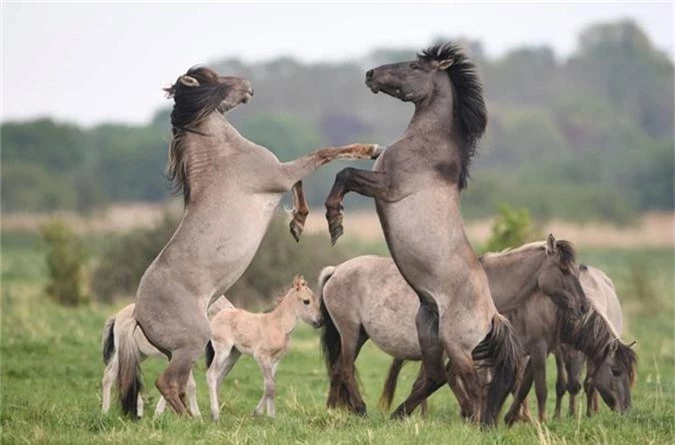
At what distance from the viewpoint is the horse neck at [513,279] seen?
12.9m

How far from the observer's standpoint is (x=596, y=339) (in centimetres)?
1324

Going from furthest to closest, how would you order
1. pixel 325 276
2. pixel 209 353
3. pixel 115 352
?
pixel 325 276, pixel 209 353, pixel 115 352

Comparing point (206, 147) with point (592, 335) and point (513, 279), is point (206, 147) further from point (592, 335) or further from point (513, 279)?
point (592, 335)

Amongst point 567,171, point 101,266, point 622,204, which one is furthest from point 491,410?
point 567,171

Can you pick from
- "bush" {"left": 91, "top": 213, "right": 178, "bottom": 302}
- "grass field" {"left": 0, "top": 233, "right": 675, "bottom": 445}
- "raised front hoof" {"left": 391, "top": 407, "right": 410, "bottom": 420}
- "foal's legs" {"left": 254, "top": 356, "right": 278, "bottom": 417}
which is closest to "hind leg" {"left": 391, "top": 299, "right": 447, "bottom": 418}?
"raised front hoof" {"left": 391, "top": 407, "right": 410, "bottom": 420}

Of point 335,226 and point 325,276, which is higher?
point 335,226

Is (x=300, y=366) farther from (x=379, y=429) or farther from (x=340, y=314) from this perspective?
(x=379, y=429)

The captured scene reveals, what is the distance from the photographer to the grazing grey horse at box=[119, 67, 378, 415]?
36.3 feet

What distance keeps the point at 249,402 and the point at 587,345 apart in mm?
3873

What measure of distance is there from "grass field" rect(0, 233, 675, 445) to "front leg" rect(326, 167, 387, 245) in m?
1.69

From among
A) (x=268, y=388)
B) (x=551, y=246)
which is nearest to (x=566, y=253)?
(x=551, y=246)

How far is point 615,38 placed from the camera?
515 feet

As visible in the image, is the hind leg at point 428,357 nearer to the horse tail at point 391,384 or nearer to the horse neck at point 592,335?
the horse neck at point 592,335

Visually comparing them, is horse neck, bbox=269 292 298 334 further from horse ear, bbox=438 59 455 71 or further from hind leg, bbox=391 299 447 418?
horse ear, bbox=438 59 455 71
